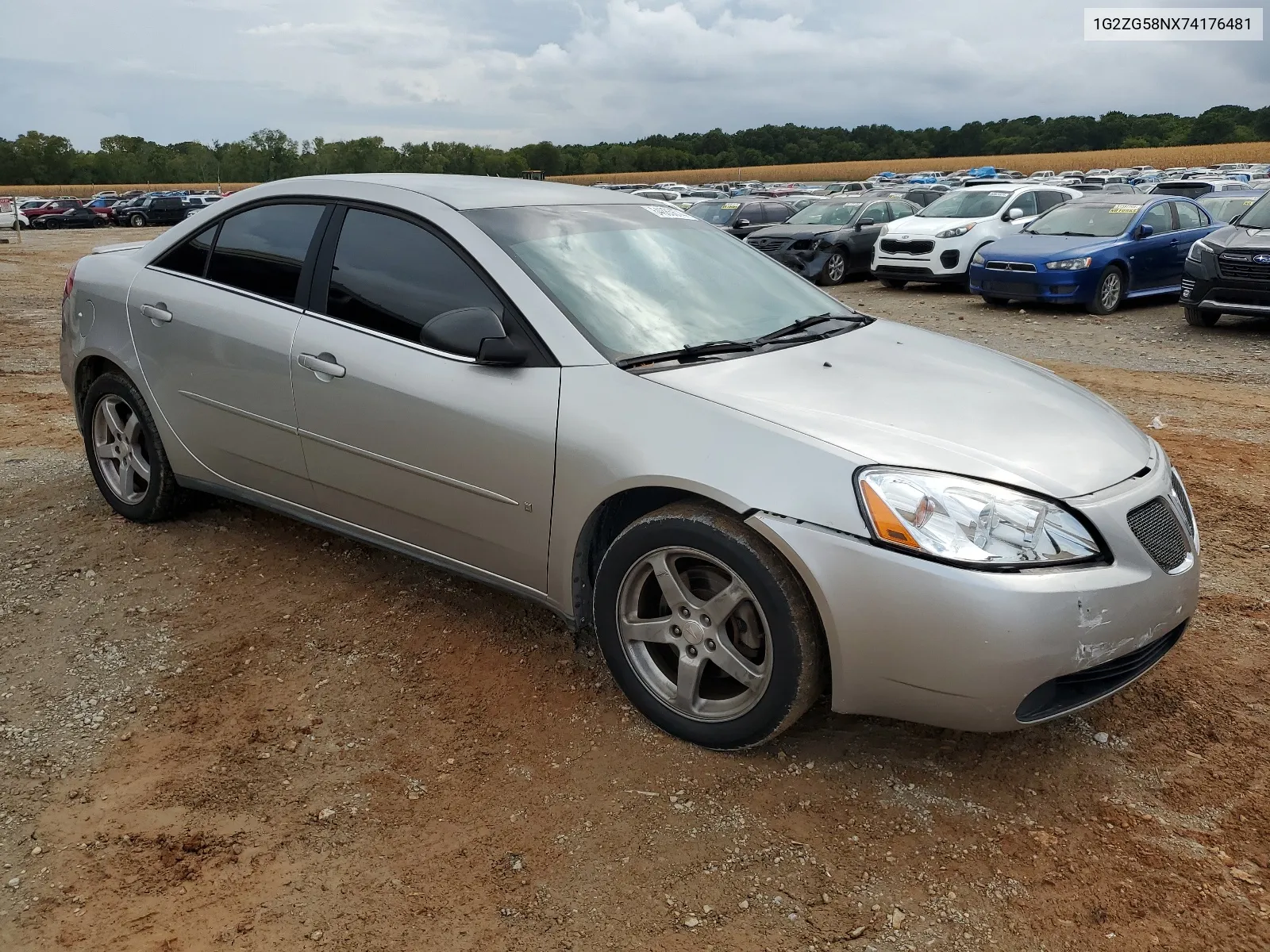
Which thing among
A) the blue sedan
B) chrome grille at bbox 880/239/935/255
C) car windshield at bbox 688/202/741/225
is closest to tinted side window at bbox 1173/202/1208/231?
the blue sedan

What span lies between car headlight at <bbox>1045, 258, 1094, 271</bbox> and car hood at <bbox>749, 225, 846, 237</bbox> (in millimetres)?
5419

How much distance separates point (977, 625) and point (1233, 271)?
10.0 meters

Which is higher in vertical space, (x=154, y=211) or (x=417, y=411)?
(x=154, y=211)

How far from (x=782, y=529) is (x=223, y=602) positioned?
250cm

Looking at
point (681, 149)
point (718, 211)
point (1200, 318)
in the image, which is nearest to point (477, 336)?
point (1200, 318)

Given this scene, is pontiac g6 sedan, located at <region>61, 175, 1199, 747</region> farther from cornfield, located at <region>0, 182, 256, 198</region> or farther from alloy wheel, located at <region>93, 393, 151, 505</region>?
cornfield, located at <region>0, 182, 256, 198</region>

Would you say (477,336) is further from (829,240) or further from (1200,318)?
(829,240)

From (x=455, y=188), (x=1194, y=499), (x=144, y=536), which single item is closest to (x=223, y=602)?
(x=144, y=536)

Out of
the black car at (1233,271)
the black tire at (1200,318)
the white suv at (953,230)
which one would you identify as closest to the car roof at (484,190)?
the black car at (1233,271)

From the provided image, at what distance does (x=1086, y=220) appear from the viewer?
13.4 metres

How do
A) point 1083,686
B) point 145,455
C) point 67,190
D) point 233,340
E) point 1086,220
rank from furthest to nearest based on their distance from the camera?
point 67,190, point 1086,220, point 145,455, point 233,340, point 1083,686

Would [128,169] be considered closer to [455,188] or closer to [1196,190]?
[1196,190]

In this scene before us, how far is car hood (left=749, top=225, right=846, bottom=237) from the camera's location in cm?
1742

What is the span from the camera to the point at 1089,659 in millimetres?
2547
